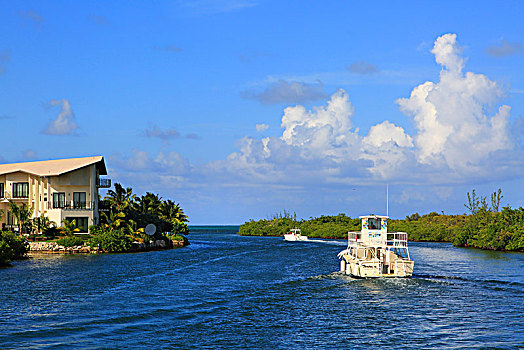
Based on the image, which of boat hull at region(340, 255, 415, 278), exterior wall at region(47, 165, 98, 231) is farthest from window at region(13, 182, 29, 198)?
boat hull at region(340, 255, 415, 278)

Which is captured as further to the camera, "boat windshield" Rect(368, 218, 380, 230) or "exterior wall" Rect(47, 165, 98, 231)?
"exterior wall" Rect(47, 165, 98, 231)

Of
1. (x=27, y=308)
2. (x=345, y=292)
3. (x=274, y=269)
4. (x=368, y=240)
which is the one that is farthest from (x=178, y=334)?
(x=274, y=269)

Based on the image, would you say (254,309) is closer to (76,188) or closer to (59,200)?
(76,188)

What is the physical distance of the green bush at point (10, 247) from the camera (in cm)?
5678

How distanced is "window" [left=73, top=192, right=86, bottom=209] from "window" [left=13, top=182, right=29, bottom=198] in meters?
8.56

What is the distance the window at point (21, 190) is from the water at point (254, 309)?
34.1 meters

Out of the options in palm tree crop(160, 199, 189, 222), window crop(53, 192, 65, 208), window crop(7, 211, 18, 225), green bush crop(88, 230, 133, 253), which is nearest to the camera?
green bush crop(88, 230, 133, 253)

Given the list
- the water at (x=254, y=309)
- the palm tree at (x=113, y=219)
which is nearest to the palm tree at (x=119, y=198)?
the palm tree at (x=113, y=219)

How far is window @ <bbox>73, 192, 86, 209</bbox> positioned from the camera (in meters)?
82.8

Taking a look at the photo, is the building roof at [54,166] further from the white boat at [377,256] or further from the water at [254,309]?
the white boat at [377,256]

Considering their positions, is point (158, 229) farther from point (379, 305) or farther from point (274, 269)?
point (379, 305)

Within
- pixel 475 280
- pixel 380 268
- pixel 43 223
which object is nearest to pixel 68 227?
pixel 43 223

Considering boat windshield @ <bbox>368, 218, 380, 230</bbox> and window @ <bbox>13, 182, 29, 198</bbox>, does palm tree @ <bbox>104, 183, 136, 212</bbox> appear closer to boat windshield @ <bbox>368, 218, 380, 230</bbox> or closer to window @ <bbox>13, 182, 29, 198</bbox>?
window @ <bbox>13, 182, 29, 198</bbox>

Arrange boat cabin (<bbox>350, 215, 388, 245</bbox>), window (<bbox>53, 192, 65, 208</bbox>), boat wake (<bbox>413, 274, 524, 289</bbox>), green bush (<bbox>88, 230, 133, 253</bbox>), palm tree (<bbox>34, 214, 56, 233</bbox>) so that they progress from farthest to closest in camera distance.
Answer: window (<bbox>53, 192, 65, 208</bbox>)
palm tree (<bbox>34, 214, 56, 233</bbox>)
green bush (<bbox>88, 230, 133, 253</bbox>)
boat cabin (<bbox>350, 215, 388, 245</bbox>)
boat wake (<bbox>413, 274, 524, 289</bbox>)
